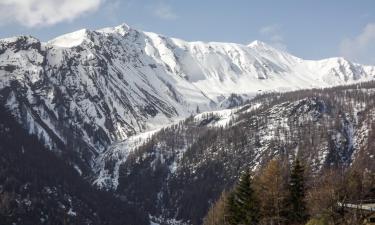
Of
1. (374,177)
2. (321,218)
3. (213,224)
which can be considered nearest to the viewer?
(321,218)

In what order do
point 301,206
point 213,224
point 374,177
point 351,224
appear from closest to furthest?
point 351,224
point 301,206
point 374,177
point 213,224

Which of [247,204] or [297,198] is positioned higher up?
[297,198]

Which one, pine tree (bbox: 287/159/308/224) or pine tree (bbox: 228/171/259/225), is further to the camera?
pine tree (bbox: 228/171/259/225)

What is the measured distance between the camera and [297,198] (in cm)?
8569

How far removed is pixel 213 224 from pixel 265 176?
55.0m

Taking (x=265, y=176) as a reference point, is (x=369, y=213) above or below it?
below

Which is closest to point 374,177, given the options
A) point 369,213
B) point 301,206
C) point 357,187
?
point 357,187

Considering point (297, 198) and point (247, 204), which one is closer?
point (297, 198)

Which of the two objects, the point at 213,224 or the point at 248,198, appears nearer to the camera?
the point at 248,198

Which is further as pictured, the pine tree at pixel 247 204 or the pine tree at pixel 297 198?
the pine tree at pixel 247 204

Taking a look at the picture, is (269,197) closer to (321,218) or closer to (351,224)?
(321,218)

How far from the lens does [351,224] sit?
196ft

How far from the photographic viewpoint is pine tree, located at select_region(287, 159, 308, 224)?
280ft

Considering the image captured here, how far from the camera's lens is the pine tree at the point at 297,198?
3361 inches
